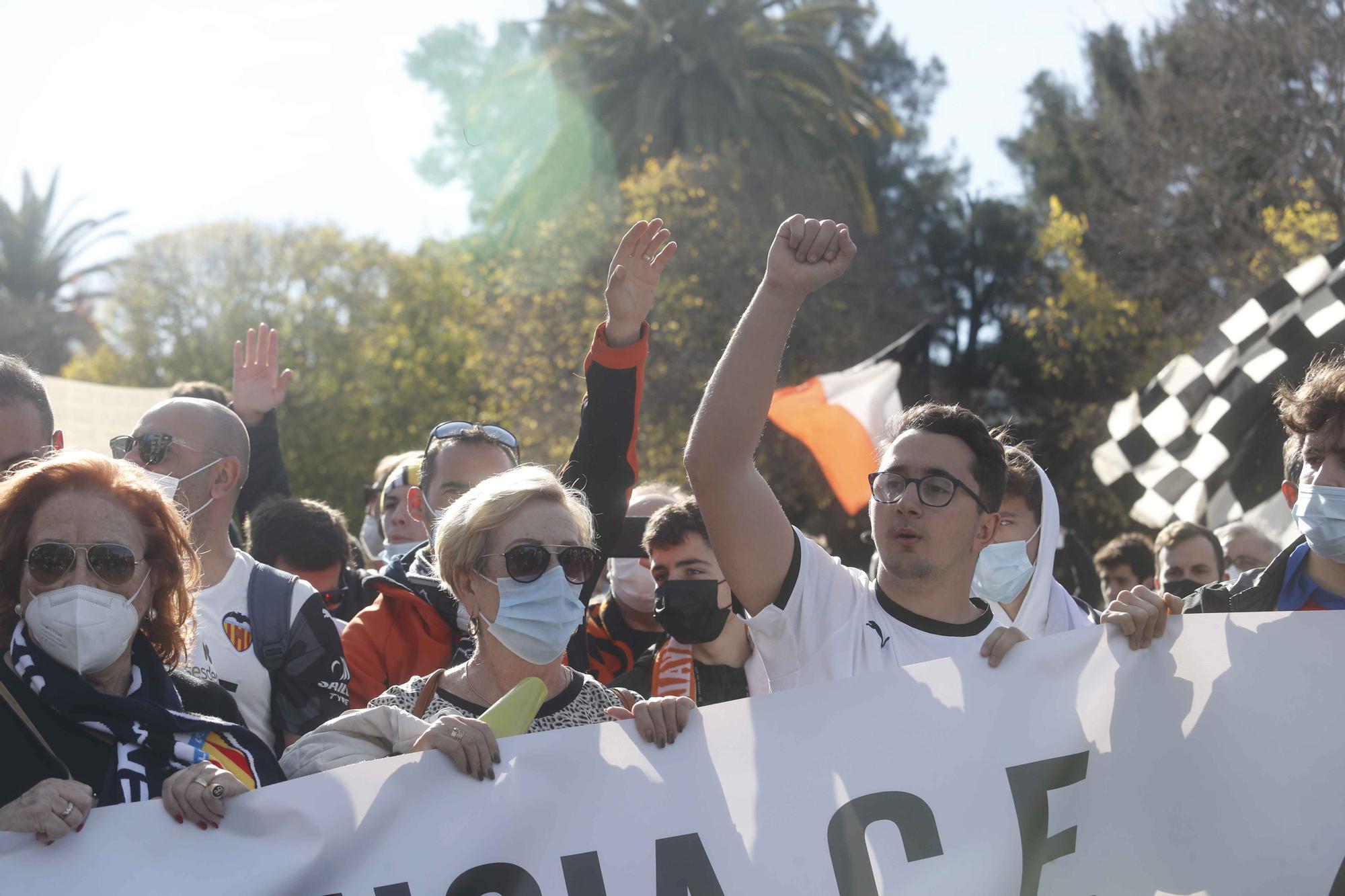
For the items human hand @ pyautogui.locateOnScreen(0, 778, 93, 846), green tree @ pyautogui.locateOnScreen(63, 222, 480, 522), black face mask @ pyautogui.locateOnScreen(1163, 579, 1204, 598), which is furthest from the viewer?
green tree @ pyautogui.locateOnScreen(63, 222, 480, 522)

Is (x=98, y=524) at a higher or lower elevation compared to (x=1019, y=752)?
higher

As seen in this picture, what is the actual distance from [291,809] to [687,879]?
0.78 metres

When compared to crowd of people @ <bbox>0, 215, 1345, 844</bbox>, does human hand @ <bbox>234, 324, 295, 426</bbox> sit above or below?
above

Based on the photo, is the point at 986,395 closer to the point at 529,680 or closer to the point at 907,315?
the point at 907,315

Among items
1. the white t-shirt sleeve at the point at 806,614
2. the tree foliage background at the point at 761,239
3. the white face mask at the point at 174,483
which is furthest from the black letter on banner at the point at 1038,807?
the tree foliage background at the point at 761,239

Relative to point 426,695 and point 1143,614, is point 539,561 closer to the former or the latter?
point 426,695

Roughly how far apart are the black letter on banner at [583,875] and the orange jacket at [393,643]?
960mm

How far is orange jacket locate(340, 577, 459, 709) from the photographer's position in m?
3.51

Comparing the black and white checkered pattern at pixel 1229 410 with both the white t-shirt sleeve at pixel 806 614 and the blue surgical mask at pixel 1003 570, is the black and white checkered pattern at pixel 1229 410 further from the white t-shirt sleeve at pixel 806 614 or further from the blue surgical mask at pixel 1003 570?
the white t-shirt sleeve at pixel 806 614

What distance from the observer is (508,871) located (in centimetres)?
265

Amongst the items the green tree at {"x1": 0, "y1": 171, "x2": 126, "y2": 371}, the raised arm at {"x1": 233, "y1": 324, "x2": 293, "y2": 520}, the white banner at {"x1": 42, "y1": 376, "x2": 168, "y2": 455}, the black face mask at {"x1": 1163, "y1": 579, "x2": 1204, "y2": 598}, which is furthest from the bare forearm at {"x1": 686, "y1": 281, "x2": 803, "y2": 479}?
the green tree at {"x1": 0, "y1": 171, "x2": 126, "y2": 371}

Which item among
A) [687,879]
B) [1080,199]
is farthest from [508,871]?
[1080,199]

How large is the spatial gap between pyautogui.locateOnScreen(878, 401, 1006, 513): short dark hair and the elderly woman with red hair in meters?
1.62

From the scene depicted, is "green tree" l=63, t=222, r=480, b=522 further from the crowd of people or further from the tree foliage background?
the crowd of people
